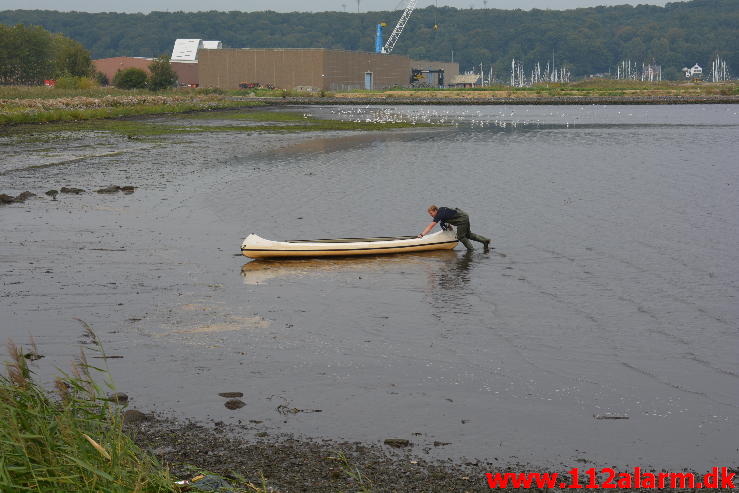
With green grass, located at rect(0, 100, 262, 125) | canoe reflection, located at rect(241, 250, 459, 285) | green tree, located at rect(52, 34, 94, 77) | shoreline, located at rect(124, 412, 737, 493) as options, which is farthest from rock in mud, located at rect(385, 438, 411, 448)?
green tree, located at rect(52, 34, 94, 77)

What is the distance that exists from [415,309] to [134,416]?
845 cm

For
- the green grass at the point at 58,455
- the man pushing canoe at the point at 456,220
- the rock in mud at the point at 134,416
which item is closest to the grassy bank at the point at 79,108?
the man pushing canoe at the point at 456,220

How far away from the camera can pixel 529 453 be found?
39.5ft

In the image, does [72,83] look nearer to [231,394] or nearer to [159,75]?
[159,75]

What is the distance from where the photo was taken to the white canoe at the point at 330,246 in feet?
80.2

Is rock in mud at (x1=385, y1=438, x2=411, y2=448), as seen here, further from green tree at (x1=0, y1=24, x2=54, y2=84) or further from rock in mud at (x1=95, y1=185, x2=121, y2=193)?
green tree at (x1=0, y1=24, x2=54, y2=84)

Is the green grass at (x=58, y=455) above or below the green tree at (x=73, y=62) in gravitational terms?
below

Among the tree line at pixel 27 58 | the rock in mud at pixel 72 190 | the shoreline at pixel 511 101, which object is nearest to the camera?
the rock in mud at pixel 72 190

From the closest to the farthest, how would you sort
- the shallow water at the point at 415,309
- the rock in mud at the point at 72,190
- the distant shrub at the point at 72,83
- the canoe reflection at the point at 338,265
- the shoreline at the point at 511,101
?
1. the shallow water at the point at 415,309
2. the canoe reflection at the point at 338,265
3. the rock in mud at the point at 72,190
4. the distant shrub at the point at 72,83
5. the shoreline at the point at 511,101

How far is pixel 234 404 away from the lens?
13.8 m

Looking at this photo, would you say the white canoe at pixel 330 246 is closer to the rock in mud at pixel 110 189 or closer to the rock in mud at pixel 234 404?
the rock in mud at pixel 234 404

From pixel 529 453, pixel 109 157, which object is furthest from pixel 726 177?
pixel 529 453

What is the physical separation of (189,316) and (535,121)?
96.4m

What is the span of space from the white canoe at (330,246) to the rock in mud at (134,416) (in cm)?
1154
